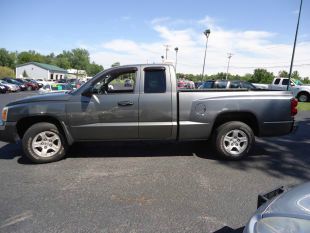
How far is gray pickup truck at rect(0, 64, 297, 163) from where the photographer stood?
5352 mm

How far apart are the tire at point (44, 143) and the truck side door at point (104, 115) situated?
1.16ft

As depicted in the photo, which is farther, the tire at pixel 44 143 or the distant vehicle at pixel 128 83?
the distant vehicle at pixel 128 83

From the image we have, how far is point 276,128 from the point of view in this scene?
223 inches

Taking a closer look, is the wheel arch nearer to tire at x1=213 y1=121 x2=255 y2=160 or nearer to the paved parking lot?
the paved parking lot

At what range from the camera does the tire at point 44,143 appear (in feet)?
17.5

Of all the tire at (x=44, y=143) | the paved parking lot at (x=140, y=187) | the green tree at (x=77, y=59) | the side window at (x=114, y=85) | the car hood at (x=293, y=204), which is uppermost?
the green tree at (x=77, y=59)

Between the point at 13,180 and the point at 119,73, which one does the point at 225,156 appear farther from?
the point at 13,180

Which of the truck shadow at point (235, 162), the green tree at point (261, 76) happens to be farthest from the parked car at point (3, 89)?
the green tree at point (261, 76)

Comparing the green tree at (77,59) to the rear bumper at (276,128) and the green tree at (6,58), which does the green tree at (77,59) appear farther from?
the rear bumper at (276,128)

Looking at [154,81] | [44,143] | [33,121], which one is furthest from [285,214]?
[33,121]

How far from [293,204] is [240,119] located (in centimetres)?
389

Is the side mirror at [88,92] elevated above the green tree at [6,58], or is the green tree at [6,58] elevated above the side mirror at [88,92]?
the green tree at [6,58]

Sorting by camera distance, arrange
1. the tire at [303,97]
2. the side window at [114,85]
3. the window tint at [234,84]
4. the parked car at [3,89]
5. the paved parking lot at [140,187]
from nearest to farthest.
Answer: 1. the paved parking lot at [140,187]
2. the side window at [114,85]
3. the window tint at [234,84]
4. the tire at [303,97]
5. the parked car at [3,89]

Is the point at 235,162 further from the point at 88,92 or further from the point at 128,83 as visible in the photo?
the point at 88,92
